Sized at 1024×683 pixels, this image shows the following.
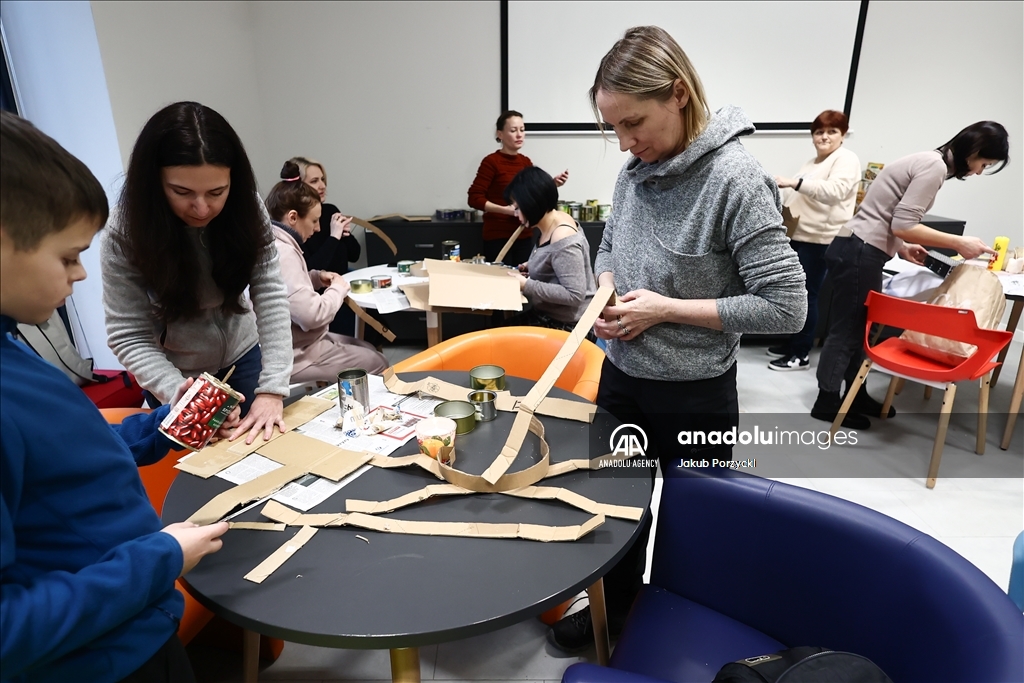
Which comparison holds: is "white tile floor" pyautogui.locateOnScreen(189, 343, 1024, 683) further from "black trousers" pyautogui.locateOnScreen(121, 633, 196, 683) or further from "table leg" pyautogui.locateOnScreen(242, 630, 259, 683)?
"black trousers" pyautogui.locateOnScreen(121, 633, 196, 683)

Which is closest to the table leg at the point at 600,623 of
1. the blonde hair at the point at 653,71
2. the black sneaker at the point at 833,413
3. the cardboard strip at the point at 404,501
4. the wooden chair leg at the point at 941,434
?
the cardboard strip at the point at 404,501

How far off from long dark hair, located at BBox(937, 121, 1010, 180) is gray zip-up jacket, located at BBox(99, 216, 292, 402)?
2.81 meters

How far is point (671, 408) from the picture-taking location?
52.3 inches

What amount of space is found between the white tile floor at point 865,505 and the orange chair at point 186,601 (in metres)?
0.06

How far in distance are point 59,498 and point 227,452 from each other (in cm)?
51

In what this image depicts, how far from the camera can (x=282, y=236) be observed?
223cm

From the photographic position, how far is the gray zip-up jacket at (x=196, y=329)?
1.38 meters

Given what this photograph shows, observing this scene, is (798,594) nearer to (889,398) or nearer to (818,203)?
(889,398)

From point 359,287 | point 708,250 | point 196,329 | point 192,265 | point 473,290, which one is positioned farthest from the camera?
point 359,287

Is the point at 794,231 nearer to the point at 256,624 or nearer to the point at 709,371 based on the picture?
the point at 709,371

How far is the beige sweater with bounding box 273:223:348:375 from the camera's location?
2207 mm

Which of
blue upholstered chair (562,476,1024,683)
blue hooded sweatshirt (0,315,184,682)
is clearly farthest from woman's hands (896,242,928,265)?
blue hooded sweatshirt (0,315,184,682)

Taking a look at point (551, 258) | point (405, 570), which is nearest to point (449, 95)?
point (551, 258)

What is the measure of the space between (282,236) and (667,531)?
1806 mm
